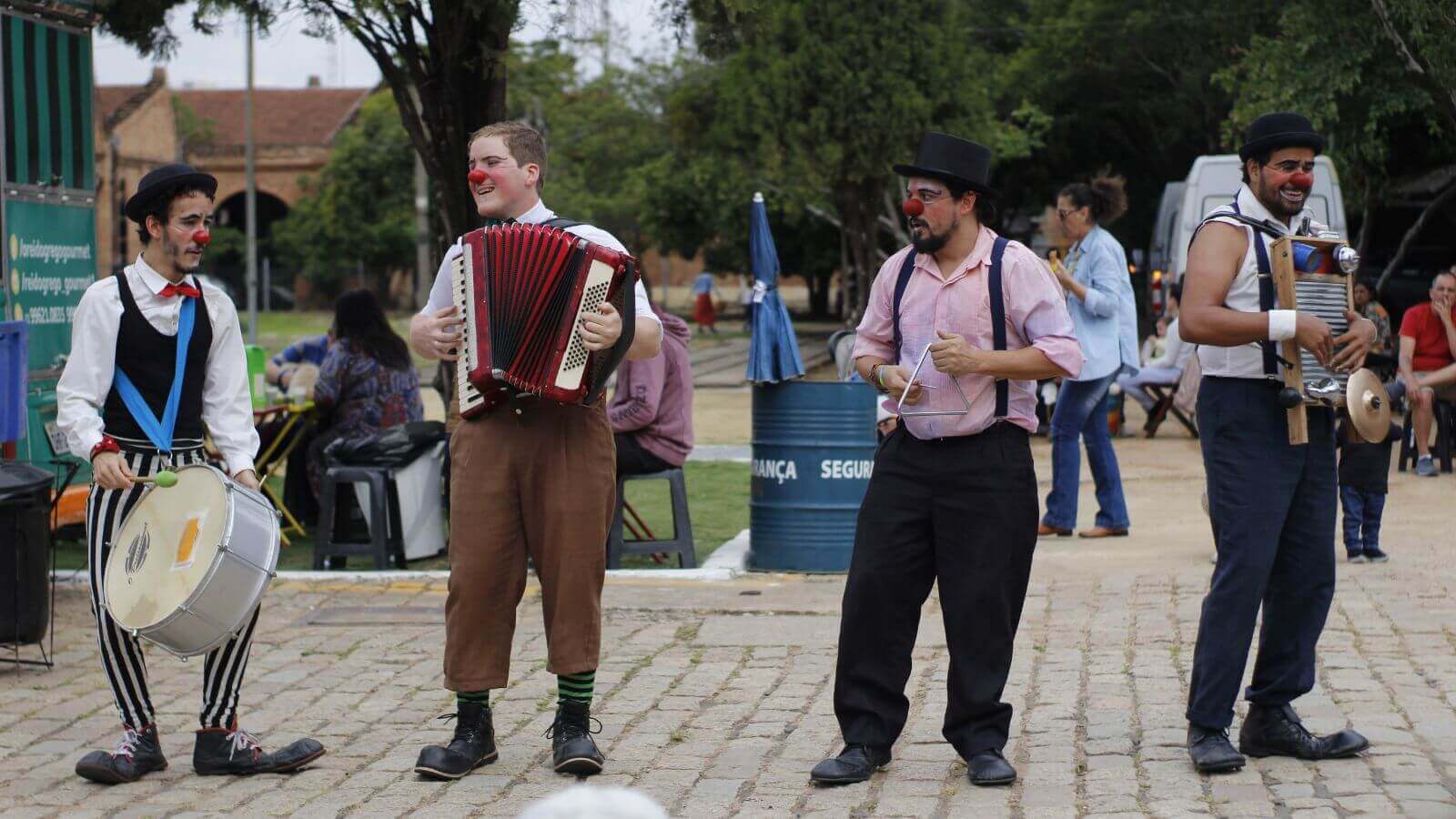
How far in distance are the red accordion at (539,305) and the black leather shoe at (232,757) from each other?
56.5 inches

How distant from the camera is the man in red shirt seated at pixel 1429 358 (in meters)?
13.7

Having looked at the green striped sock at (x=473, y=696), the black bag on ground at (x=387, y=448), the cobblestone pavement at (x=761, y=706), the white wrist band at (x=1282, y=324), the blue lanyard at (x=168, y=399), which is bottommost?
the cobblestone pavement at (x=761, y=706)

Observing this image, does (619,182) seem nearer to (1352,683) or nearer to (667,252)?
(667,252)

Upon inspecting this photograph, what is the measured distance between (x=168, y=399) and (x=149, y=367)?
12 cm

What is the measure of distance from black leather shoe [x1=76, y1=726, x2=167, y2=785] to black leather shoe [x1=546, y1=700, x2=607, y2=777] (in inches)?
50.0

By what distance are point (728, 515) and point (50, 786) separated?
6.96 metres

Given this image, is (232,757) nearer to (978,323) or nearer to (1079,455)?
(978,323)

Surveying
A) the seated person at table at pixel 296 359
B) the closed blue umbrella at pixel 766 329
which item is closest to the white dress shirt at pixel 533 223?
the closed blue umbrella at pixel 766 329

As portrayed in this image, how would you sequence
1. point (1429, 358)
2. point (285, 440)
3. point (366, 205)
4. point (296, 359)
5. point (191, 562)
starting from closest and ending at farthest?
point (191, 562), point (285, 440), point (296, 359), point (1429, 358), point (366, 205)

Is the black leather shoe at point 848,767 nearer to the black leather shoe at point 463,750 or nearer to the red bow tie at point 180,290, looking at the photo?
the black leather shoe at point 463,750

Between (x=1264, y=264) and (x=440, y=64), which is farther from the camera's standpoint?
(x=440, y=64)

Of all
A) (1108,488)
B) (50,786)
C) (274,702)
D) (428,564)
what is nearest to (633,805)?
(50,786)

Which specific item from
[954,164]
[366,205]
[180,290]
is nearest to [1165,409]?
[954,164]

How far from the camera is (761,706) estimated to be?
6.65 m
